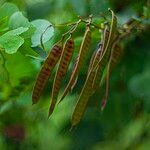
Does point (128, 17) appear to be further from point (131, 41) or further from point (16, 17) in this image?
point (16, 17)

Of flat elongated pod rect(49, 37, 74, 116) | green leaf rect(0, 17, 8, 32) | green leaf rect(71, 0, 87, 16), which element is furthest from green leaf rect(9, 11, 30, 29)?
green leaf rect(71, 0, 87, 16)

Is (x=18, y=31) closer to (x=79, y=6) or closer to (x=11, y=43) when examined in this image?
(x=11, y=43)

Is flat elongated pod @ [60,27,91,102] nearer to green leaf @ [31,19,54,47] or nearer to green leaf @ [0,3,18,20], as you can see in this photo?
green leaf @ [31,19,54,47]

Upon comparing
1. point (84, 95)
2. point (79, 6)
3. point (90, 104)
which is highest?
point (79, 6)

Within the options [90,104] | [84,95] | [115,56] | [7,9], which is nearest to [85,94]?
[84,95]

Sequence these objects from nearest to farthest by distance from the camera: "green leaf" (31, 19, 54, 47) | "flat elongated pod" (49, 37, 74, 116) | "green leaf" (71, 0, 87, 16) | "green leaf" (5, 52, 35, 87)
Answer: "flat elongated pod" (49, 37, 74, 116), "green leaf" (31, 19, 54, 47), "green leaf" (5, 52, 35, 87), "green leaf" (71, 0, 87, 16)

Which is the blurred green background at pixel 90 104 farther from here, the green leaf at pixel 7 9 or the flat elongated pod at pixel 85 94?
the flat elongated pod at pixel 85 94

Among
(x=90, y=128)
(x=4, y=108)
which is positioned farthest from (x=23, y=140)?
(x=4, y=108)

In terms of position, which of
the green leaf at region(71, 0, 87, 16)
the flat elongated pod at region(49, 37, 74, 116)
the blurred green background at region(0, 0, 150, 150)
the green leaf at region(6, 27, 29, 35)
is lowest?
the blurred green background at region(0, 0, 150, 150)
